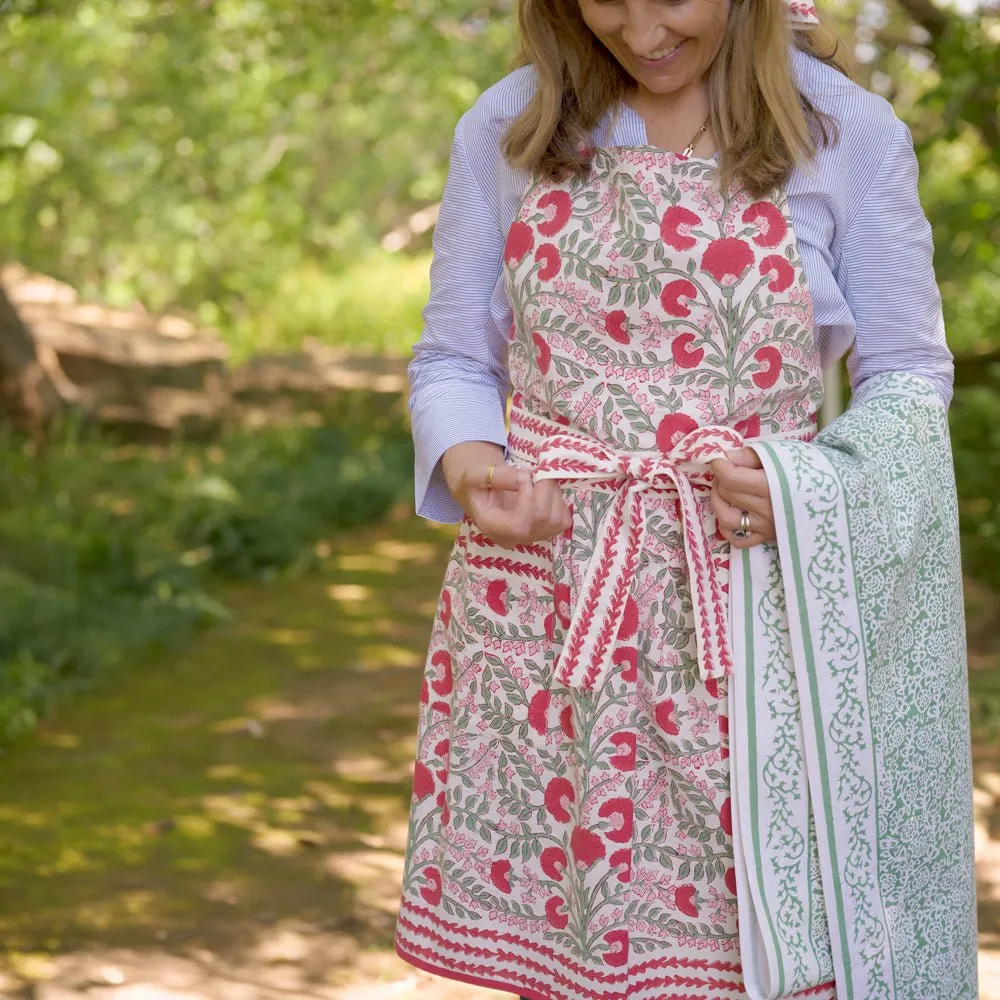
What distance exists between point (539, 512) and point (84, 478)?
570 cm

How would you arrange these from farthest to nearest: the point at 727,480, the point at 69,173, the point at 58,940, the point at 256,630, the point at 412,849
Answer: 1. the point at 69,173
2. the point at 256,630
3. the point at 58,940
4. the point at 412,849
5. the point at 727,480

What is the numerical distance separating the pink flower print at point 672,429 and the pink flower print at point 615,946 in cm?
61

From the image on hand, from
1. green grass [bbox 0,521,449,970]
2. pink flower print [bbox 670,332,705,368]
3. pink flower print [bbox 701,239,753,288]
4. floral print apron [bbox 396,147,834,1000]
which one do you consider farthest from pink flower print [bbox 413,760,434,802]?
green grass [bbox 0,521,449,970]

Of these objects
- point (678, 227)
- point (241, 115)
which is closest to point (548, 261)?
point (678, 227)

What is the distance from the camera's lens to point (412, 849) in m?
2.18

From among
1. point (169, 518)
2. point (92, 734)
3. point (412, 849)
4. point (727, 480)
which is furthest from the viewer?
point (169, 518)

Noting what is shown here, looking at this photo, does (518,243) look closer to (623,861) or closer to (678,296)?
(678,296)

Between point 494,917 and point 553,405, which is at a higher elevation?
point 553,405

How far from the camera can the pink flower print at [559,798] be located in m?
2.00

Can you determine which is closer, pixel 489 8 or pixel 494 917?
pixel 494 917

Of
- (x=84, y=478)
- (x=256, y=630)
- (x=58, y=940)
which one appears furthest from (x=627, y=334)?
(x=84, y=478)

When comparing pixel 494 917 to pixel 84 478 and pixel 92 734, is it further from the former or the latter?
pixel 84 478

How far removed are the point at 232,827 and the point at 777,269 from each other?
9.03 ft

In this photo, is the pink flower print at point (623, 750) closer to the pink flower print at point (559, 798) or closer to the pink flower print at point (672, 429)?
the pink flower print at point (559, 798)
